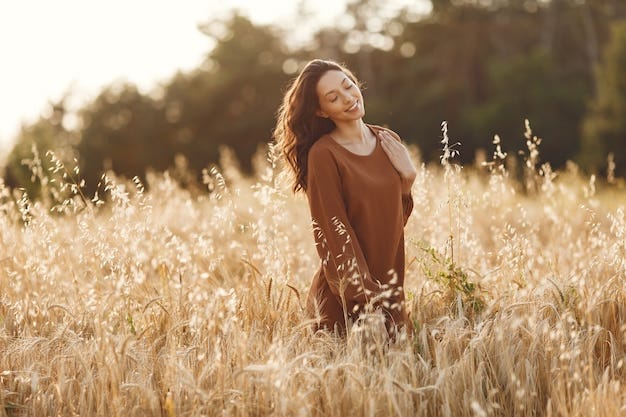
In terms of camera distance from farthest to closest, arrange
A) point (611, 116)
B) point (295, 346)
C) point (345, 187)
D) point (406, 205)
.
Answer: point (611, 116) < point (406, 205) < point (345, 187) < point (295, 346)

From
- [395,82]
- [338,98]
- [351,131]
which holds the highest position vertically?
[395,82]

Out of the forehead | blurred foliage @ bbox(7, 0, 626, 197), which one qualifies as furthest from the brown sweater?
blurred foliage @ bbox(7, 0, 626, 197)

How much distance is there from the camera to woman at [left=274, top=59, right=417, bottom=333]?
10.4ft

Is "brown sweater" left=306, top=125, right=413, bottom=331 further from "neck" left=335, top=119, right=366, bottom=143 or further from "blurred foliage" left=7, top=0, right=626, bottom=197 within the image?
"blurred foliage" left=7, top=0, right=626, bottom=197

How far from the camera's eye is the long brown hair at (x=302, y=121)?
3.41 m

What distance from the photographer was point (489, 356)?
2908 millimetres

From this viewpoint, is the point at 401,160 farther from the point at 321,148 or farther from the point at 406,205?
the point at 321,148

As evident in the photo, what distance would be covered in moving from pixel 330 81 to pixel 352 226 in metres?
0.70

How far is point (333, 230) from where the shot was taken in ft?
10.3

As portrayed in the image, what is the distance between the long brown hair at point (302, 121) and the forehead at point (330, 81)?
0.02 meters

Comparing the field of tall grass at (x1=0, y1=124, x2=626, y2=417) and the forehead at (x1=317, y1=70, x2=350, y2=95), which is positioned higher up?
the forehead at (x1=317, y1=70, x2=350, y2=95)

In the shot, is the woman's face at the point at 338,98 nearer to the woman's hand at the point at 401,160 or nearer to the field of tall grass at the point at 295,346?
the woman's hand at the point at 401,160

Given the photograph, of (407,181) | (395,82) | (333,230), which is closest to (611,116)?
(395,82)

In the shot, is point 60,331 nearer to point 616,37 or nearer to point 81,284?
point 81,284
